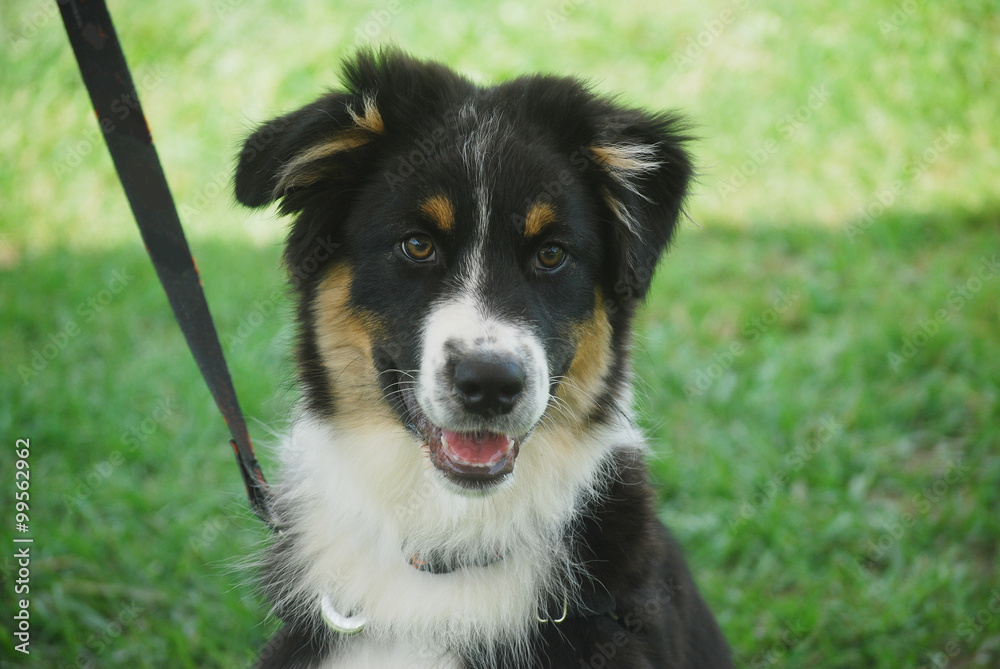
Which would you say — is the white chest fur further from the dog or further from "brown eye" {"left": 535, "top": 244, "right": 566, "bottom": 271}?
"brown eye" {"left": 535, "top": 244, "right": 566, "bottom": 271}

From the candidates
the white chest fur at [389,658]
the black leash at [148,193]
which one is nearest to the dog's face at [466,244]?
the black leash at [148,193]

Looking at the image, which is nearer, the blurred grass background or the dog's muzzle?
the dog's muzzle

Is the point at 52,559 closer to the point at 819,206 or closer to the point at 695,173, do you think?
the point at 695,173

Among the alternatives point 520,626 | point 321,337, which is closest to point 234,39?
point 321,337

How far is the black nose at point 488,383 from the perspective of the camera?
2.40 metres

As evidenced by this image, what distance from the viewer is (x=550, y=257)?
2793 millimetres

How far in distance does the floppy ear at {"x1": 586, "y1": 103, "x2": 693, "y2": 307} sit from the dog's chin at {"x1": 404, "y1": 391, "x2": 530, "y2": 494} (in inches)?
30.4

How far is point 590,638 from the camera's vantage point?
2.66 m

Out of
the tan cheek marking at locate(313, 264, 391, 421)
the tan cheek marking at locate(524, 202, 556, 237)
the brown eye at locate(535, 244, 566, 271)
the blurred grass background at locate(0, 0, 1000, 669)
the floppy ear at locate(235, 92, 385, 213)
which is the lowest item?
the blurred grass background at locate(0, 0, 1000, 669)

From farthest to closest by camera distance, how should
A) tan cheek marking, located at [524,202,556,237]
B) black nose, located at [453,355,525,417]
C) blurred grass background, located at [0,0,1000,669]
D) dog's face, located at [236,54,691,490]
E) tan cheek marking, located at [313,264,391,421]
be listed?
blurred grass background, located at [0,0,1000,669] → tan cheek marking, located at [313,264,391,421] → tan cheek marking, located at [524,202,556,237] → dog's face, located at [236,54,691,490] → black nose, located at [453,355,525,417]

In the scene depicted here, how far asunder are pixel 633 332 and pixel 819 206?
5.80 m

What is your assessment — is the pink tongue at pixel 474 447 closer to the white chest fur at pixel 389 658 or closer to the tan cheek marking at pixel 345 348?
the tan cheek marking at pixel 345 348

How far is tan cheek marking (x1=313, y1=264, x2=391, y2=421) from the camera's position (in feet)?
9.33

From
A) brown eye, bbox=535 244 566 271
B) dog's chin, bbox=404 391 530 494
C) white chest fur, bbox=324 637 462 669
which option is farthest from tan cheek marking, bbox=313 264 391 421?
white chest fur, bbox=324 637 462 669
